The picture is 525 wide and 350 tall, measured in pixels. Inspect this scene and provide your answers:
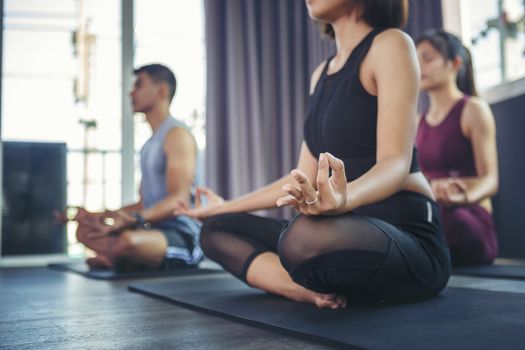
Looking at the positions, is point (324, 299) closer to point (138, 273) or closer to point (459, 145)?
point (138, 273)

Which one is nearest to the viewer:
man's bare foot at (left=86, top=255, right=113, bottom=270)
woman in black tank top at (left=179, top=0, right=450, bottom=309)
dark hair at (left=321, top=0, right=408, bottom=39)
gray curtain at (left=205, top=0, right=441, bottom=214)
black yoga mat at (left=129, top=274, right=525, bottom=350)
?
black yoga mat at (left=129, top=274, right=525, bottom=350)

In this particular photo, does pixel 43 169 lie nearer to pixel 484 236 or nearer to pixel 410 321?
pixel 484 236

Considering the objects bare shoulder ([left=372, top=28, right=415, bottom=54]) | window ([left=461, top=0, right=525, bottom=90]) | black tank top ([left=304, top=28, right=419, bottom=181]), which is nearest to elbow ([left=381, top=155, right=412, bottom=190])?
black tank top ([left=304, top=28, right=419, bottom=181])

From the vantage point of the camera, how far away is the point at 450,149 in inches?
97.4

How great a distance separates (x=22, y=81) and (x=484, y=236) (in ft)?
9.32

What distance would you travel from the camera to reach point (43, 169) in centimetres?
346

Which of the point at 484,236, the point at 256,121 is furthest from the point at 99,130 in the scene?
the point at 484,236

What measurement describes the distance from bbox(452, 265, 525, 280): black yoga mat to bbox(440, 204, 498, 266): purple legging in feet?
0.20

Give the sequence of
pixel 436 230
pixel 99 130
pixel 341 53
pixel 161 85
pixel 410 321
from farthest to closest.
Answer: pixel 99 130 → pixel 161 85 → pixel 341 53 → pixel 436 230 → pixel 410 321

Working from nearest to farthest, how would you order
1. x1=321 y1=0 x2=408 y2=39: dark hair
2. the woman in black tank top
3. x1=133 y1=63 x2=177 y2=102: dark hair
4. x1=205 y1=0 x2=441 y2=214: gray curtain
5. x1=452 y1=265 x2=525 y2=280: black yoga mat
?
the woman in black tank top → x1=321 y1=0 x2=408 y2=39: dark hair → x1=452 y1=265 x2=525 y2=280: black yoga mat → x1=133 y1=63 x2=177 y2=102: dark hair → x1=205 y1=0 x2=441 y2=214: gray curtain

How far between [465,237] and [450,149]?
0.42 meters

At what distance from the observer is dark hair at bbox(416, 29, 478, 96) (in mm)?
2498

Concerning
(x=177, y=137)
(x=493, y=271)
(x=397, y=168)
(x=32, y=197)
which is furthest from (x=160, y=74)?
(x=397, y=168)

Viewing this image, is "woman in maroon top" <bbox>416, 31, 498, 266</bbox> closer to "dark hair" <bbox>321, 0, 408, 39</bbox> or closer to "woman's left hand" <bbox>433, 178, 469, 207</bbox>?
"woman's left hand" <bbox>433, 178, 469, 207</bbox>
